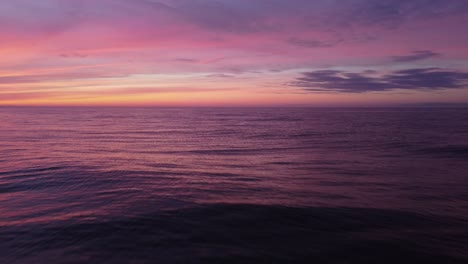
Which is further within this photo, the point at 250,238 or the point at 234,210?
the point at 234,210

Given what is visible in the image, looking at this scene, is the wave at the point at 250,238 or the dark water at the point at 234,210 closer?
the wave at the point at 250,238

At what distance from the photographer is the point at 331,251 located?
884cm

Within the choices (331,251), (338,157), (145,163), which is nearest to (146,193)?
(145,163)

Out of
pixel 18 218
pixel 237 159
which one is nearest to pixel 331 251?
pixel 18 218

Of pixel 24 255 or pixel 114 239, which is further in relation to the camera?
pixel 114 239

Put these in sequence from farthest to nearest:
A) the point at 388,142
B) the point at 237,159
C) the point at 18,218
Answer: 1. the point at 388,142
2. the point at 237,159
3. the point at 18,218

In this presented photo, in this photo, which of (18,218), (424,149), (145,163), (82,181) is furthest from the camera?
(424,149)

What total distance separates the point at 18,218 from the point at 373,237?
42.8 ft

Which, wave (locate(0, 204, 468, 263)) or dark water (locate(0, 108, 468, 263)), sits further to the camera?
dark water (locate(0, 108, 468, 263))

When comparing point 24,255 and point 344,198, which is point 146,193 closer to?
point 24,255

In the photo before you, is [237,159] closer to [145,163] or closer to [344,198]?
[145,163]

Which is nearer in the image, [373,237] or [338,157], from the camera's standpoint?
[373,237]

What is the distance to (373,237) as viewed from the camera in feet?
32.0

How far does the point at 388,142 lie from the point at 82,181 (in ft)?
101
